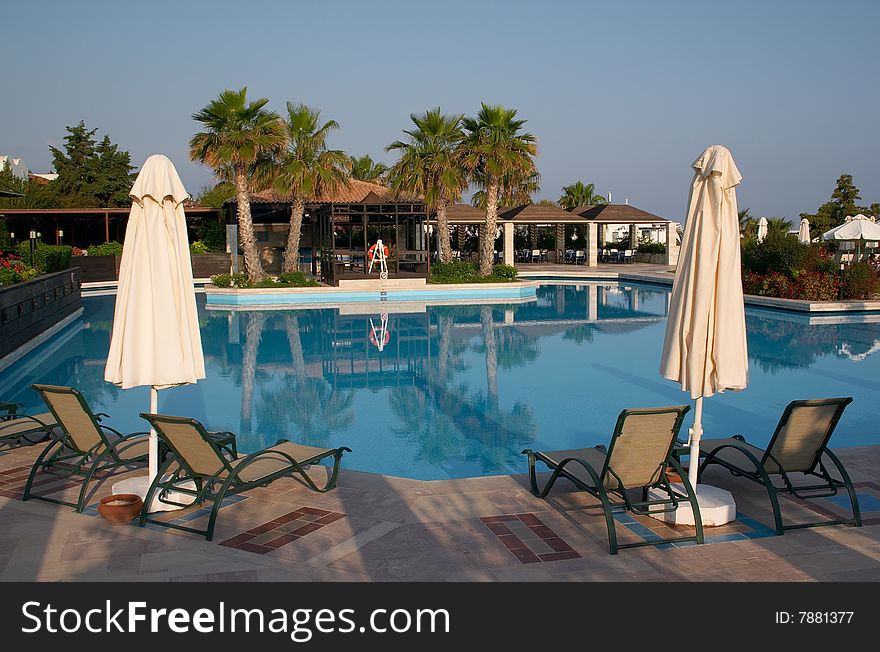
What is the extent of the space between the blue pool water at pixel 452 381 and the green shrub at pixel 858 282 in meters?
1.55

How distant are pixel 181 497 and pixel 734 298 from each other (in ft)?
12.7

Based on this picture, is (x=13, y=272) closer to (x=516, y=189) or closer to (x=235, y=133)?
(x=235, y=133)

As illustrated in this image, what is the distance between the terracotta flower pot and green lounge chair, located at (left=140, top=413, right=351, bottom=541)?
66 mm

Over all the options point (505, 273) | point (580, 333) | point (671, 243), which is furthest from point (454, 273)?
point (671, 243)

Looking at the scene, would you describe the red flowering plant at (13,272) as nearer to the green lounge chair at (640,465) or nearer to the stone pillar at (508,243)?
the green lounge chair at (640,465)

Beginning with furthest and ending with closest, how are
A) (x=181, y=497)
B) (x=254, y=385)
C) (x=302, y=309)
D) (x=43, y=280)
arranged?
(x=302, y=309), (x=43, y=280), (x=254, y=385), (x=181, y=497)

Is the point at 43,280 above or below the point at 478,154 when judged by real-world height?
below

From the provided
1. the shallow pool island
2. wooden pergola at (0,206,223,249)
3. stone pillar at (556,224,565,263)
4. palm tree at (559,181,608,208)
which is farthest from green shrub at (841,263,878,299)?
palm tree at (559,181,608,208)

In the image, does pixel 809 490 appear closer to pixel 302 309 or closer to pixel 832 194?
pixel 302 309

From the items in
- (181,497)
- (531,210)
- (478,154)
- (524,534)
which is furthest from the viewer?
(531,210)

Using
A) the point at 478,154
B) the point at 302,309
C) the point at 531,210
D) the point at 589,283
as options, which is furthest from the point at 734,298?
the point at 531,210

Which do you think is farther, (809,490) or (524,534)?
(809,490)

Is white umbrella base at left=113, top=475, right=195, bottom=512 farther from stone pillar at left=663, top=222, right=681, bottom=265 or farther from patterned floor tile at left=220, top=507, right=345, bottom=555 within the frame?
stone pillar at left=663, top=222, right=681, bottom=265

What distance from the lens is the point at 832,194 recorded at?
136ft
